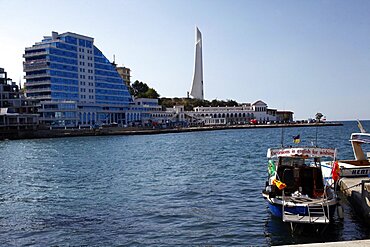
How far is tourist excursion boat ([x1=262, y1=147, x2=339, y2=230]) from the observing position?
13.7 metres

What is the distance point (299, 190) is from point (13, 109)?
309 feet

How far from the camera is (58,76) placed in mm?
110000

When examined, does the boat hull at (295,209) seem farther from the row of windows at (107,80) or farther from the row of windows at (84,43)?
the row of windows at (107,80)

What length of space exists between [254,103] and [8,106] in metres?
103

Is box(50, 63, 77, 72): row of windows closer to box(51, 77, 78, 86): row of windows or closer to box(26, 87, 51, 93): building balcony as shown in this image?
box(51, 77, 78, 86): row of windows

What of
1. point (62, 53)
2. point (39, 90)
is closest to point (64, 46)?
point (62, 53)

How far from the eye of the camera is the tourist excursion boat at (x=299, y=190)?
541 inches

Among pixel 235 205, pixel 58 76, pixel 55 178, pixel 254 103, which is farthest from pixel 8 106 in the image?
pixel 254 103

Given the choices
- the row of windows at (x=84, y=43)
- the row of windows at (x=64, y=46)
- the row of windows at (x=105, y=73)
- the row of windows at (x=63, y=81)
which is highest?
the row of windows at (x=84, y=43)

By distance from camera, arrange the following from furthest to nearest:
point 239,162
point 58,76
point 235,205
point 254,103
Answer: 1. point 254,103
2. point 58,76
3. point 239,162
4. point 235,205

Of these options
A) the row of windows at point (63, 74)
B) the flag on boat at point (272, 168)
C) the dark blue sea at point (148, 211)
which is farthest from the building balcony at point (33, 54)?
the flag on boat at point (272, 168)

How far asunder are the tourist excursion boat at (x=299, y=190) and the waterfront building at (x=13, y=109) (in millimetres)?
88104

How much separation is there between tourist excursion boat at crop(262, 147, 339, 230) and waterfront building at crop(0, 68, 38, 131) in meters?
88.1

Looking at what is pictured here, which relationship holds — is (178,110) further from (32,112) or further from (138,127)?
(32,112)
